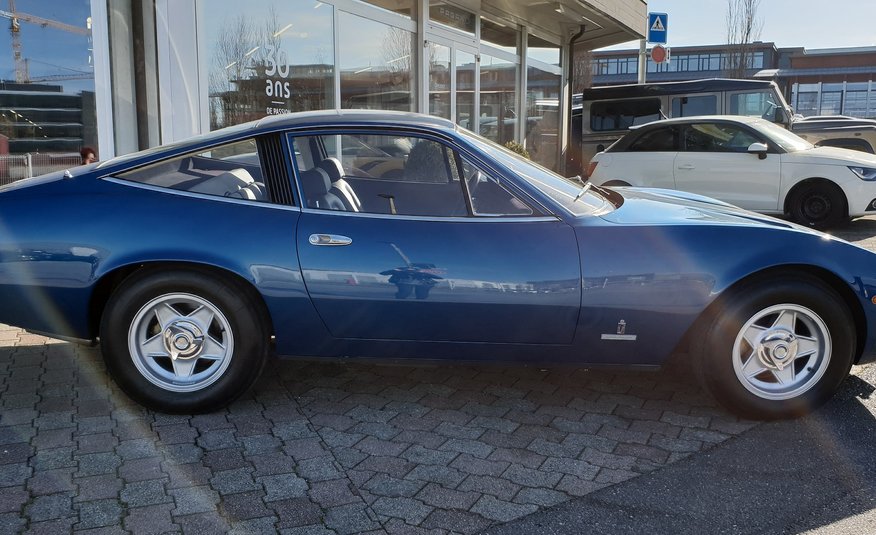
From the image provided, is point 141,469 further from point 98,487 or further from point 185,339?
point 185,339

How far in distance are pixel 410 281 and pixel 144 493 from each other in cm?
140

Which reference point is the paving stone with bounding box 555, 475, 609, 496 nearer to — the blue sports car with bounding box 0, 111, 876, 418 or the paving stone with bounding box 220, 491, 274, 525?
the blue sports car with bounding box 0, 111, 876, 418

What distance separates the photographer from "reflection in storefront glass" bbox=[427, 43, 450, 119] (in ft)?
39.9

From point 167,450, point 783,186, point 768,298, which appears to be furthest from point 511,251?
point 783,186

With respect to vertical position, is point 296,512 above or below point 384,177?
below

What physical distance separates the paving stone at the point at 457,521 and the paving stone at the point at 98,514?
1109 millimetres

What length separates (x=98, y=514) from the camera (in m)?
2.80

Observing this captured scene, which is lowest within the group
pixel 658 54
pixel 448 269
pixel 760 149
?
pixel 448 269

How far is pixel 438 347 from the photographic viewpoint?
3.65 meters

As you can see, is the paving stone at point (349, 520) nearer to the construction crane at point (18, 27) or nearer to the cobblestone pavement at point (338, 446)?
the cobblestone pavement at point (338, 446)

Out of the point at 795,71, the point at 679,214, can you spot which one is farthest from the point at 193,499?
the point at 795,71

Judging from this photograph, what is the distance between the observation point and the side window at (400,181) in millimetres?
3711

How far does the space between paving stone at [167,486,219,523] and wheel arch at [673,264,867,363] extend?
2.20 m

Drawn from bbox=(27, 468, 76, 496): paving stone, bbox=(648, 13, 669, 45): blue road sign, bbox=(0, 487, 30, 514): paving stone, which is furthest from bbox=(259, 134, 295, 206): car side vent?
bbox=(648, 13, 669, 45): blue road sign
